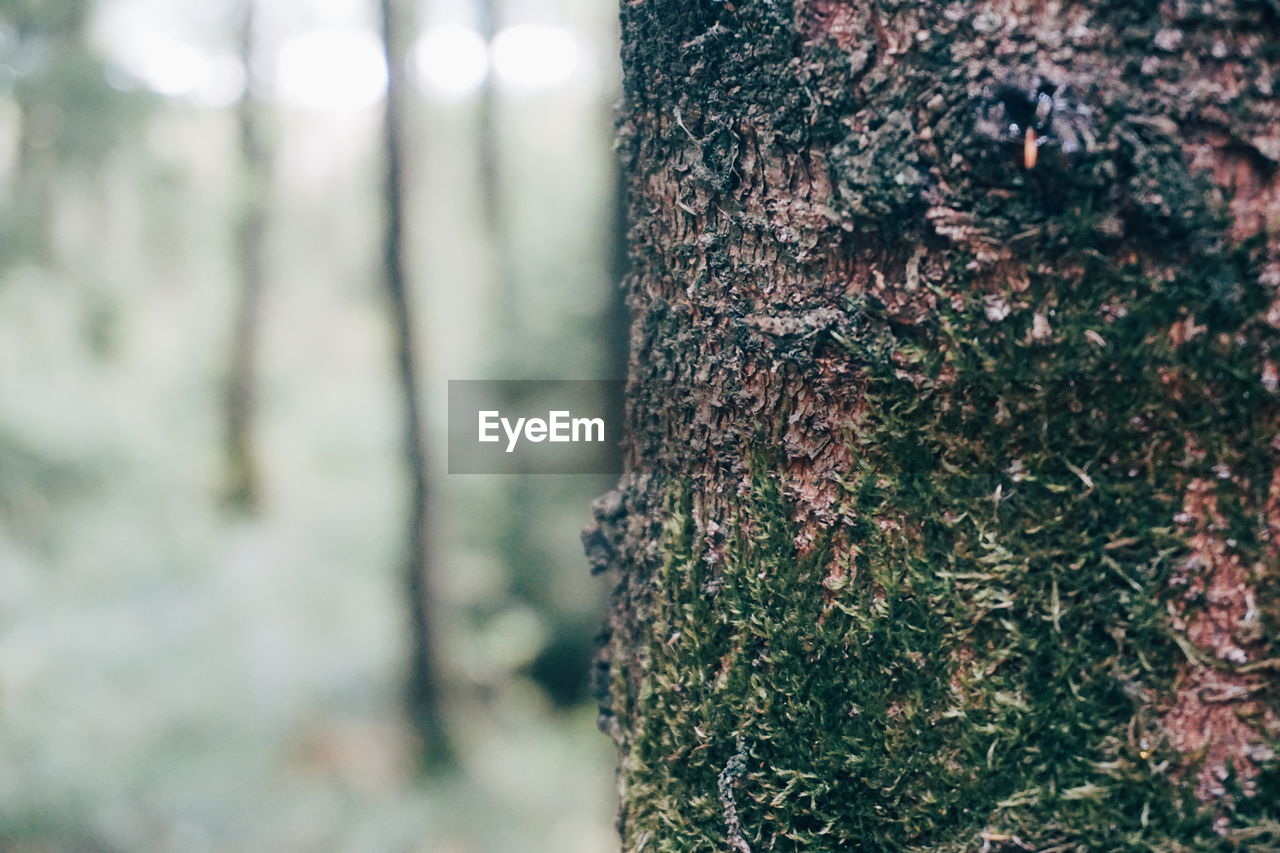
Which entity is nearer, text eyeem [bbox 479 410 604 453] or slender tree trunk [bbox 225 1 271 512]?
text eyeem [bbox 479 410 604 453]

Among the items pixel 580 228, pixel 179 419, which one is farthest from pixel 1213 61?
pixel 179 419

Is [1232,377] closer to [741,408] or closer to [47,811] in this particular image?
[741,408]

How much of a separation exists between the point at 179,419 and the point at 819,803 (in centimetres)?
361

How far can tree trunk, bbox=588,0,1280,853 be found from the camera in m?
0.46

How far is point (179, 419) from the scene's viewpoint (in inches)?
134

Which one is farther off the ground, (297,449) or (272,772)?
(297,449)

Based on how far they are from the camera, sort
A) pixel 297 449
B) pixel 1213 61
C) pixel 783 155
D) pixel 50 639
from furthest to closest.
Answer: pixel 297 449 < pixel 50 639 < pixel 783 155 < pixel 1213 61

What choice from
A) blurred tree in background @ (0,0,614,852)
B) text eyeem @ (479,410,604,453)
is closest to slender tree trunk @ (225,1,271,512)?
blurred tree in background @ (0,0,614,852)

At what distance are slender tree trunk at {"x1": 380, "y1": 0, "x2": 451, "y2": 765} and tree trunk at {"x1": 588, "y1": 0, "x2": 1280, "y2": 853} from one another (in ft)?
8.82

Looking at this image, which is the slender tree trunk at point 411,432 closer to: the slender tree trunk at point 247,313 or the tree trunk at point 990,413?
the slender tree trunk at point 247,313

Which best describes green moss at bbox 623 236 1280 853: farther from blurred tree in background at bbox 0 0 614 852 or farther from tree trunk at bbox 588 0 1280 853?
blurred tree in background at bbox 0 0 614 852
